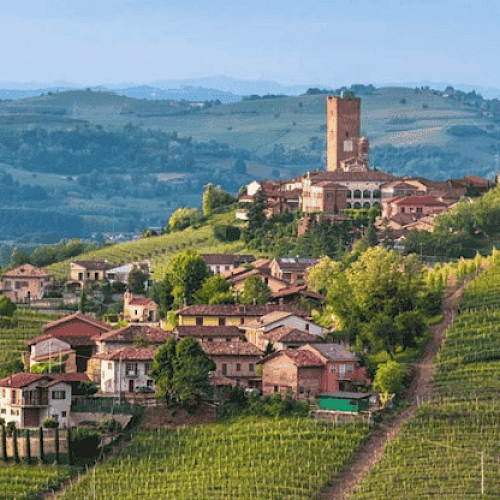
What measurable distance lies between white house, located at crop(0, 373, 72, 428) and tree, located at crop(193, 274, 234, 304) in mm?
17965

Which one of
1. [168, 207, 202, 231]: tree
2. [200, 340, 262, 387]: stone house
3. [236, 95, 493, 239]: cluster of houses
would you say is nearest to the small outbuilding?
[200, 340, 262, 387]: stone house

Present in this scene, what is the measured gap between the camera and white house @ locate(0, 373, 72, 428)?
218ft

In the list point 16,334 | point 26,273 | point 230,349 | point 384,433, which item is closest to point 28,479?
point 384,433

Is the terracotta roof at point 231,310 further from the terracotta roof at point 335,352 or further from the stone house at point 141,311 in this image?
the terracotta roof at point 335,352

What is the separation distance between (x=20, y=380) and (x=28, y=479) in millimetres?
5876

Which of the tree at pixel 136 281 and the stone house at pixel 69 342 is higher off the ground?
the stone house at pixel 69 342

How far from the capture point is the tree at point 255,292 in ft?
279

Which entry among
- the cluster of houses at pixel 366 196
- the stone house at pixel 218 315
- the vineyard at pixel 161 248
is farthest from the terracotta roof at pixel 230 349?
the vineyard at pixel 161 248

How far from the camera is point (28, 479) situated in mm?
62125

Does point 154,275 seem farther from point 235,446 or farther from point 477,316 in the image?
point 235,446

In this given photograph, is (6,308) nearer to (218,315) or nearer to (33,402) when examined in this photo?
(218,315)

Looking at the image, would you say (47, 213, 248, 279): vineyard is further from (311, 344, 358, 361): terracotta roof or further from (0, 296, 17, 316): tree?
(311, 344, 358, 361): terracotta roof

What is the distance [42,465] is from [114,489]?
358 cm

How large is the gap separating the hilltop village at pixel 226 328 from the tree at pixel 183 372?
1.06ft
